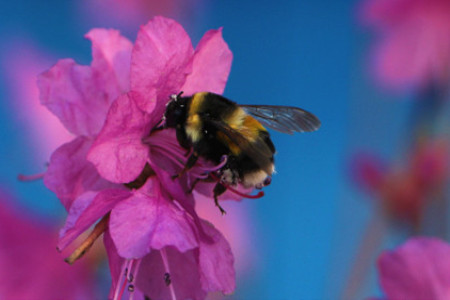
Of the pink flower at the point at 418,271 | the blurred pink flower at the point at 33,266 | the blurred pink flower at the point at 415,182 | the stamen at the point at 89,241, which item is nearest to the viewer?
the stamen at the point at 89,241

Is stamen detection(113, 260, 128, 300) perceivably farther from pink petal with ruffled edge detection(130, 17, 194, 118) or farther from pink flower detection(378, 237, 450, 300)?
pink flower detection(378, 237, 450, 300)

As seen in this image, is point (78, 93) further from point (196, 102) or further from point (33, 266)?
point (33, 266)

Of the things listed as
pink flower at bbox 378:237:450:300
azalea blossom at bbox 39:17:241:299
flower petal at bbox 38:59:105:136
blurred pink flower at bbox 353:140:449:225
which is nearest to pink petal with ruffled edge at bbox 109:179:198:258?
azalea blossom at bbox 39:17:241:299

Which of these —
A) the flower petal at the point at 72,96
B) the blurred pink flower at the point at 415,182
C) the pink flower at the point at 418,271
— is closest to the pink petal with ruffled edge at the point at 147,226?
the flower petal at the point at 72,96

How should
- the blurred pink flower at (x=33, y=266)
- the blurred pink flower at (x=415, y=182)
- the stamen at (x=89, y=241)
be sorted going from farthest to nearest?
the blurred pink flower at (x=415, y=182)
the blurred pink flower at (x=33, y=266)
the stamen at (x=89, y=241)

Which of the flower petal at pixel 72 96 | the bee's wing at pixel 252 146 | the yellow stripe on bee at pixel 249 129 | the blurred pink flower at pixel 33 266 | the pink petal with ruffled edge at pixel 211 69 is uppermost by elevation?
the pink petal with ruffled edge at pixel 211 69

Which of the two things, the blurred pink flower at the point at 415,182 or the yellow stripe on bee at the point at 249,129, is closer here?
the yellow stripe on bee at the point at 249,129

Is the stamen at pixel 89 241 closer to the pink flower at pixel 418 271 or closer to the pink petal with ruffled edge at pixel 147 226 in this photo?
the pink petal with ruffled edge at pixel 147 226
